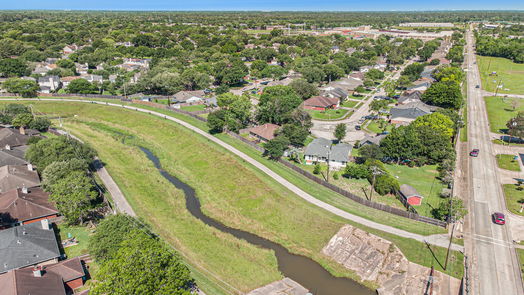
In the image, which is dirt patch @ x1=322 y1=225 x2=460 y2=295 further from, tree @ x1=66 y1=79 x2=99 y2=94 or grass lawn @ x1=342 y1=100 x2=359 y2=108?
tree @ x1=66 y1=79 x2=99 y2=94

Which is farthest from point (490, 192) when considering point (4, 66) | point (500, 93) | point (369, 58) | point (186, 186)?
point (4, 66)

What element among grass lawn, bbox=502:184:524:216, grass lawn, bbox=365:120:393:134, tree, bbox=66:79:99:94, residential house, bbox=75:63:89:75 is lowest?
grass lawn, bbox=502:184:524:216

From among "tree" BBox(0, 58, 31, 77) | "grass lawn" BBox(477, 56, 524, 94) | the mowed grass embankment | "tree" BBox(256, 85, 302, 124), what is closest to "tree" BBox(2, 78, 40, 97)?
"tree" BBox(0, 58, 31, 77)

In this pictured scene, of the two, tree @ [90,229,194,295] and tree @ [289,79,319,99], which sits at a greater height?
tree @ [289,79,319,99]

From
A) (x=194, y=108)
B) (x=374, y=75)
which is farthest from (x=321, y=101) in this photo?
(x=374, y=75)

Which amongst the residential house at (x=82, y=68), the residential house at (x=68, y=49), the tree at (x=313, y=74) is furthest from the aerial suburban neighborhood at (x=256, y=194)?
the residential house at (x=68, y=49)

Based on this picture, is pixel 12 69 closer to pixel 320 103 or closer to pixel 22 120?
pixel 22 120

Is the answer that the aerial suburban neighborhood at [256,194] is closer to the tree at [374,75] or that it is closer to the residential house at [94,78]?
the residential house at [94,78]
